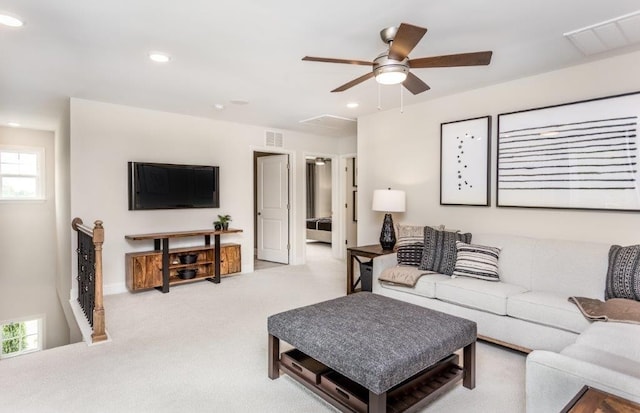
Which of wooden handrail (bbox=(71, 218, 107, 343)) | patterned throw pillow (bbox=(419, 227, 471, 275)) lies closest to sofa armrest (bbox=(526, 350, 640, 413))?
patterned throw pillow (bbox=(419, 227, 471, 275))

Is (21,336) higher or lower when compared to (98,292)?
lower

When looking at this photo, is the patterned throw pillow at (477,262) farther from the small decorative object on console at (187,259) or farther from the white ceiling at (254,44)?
the small decorative object on console at (187,259)

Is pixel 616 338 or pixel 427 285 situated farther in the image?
pixel 427 285

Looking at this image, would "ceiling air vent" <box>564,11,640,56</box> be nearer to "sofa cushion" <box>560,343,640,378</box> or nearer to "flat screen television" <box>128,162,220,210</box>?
"sofa cushion" <box>560,343,640,378</box>

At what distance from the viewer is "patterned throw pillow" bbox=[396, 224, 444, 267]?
3764mm

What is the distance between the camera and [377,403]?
1.71 metres

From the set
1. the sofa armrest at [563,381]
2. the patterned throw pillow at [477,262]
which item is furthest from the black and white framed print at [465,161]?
the sofa armrest at [563,381]

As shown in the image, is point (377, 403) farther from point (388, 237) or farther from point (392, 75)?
point (388, 237)

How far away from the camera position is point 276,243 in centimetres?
677

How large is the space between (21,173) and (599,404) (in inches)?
318

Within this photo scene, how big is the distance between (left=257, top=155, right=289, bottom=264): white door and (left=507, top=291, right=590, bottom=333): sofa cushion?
4340 millimetres

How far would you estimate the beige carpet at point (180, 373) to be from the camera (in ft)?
6.98

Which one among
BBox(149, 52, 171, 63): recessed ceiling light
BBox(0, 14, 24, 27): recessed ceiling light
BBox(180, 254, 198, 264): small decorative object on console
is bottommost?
BBox(180, 254, 198, 264): small decorative object on console

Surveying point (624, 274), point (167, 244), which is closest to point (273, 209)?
point (167, 244)
